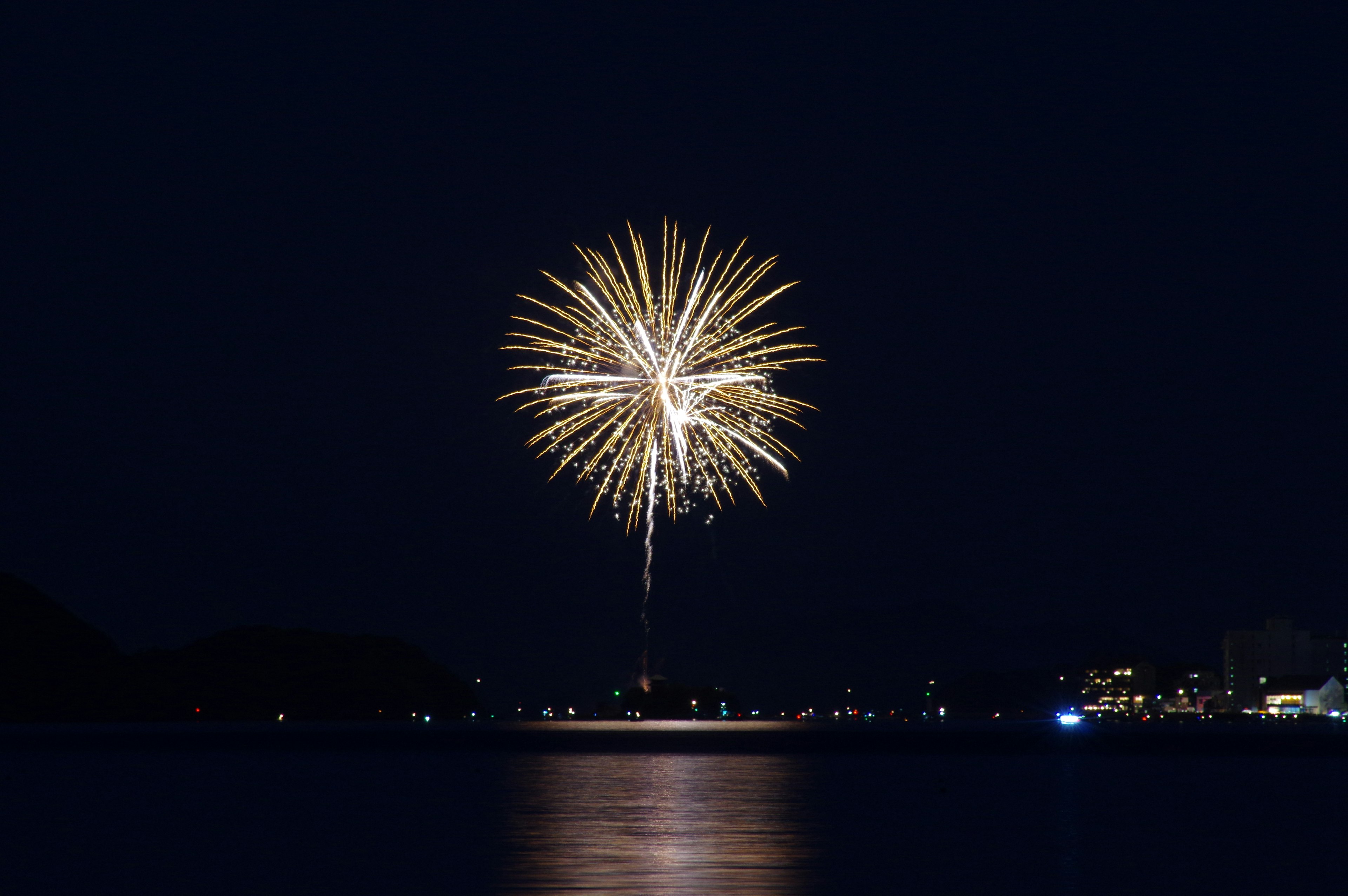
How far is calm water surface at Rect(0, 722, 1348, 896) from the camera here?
1341 inches

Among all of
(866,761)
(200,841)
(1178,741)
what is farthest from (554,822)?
(1178,741)

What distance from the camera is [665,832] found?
1816 inches

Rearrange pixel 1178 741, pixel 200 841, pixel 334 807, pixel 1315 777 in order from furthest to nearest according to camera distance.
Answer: pixel 1178 741 < pixel 1315 777 < pixel 334 807 < pixel 200 841

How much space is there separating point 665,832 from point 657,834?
559 mm

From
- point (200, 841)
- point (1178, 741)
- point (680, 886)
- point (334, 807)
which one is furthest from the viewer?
point (1178, 741)

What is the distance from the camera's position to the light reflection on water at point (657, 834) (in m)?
32.9

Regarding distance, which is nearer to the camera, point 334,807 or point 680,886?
point 680,886

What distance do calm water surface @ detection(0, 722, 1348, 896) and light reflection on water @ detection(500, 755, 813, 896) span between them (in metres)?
0.15

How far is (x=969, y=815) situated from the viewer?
55.3m

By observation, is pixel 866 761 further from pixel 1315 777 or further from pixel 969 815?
pixel 969 815

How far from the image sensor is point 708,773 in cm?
9125

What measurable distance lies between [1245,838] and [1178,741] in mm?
140202

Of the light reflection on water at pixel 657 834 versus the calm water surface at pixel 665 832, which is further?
the calm water surface at pixel 665 832

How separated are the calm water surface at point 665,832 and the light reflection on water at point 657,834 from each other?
0.15 meters
